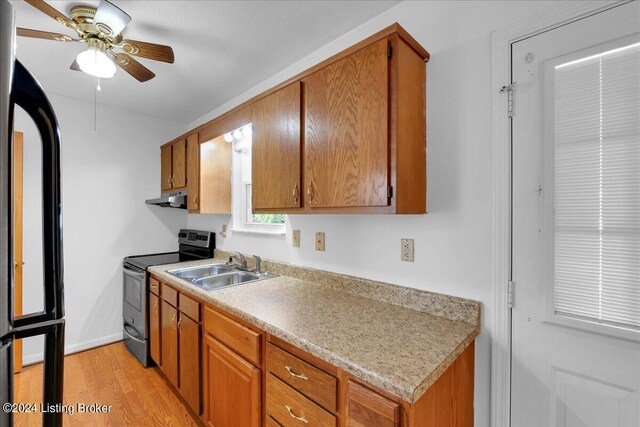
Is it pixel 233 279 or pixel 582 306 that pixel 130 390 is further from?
pixel 582 306

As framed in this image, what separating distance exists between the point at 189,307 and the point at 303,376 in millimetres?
1109

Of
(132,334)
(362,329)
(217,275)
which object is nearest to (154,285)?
(217,275)

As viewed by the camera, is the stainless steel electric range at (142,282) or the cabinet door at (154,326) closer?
the cabinet door at (154,326)

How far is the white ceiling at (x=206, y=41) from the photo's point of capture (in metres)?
1.55

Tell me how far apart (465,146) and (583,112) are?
0.39 m

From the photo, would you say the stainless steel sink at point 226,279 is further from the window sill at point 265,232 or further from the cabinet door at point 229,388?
the cabinet door at point 229,388

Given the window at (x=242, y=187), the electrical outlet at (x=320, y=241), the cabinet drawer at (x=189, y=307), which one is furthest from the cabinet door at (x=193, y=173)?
the electrical outlet at (x=320, y=241)

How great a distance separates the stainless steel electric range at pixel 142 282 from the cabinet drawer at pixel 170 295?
1.33ft

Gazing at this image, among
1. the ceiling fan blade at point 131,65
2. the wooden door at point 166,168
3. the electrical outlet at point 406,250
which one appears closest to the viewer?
the electrical outlet at point 406,250

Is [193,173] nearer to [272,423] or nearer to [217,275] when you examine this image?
[217,275]

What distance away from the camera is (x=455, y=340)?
3.58 feet

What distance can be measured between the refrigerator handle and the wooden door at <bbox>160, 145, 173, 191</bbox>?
2.77 metres

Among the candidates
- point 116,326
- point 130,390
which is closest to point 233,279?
point 130,390

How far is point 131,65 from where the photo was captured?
1776 millimetres
